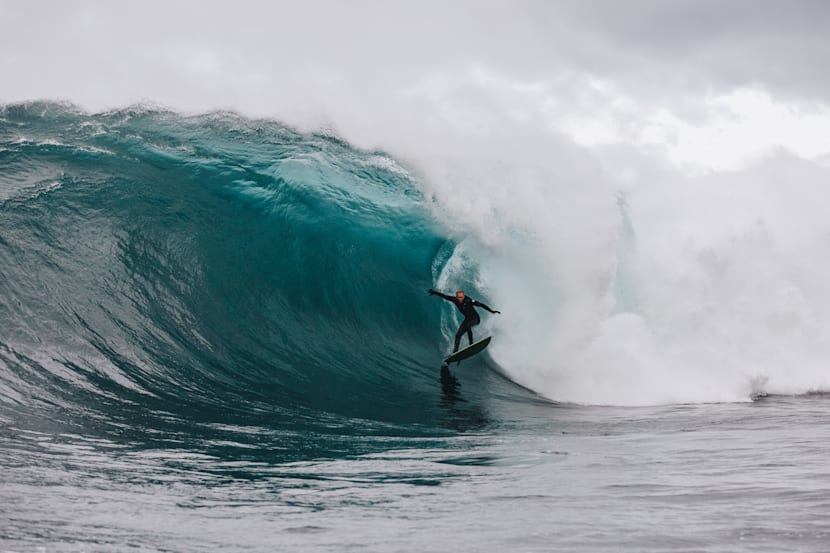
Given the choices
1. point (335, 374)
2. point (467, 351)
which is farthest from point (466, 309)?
point (335, 374)

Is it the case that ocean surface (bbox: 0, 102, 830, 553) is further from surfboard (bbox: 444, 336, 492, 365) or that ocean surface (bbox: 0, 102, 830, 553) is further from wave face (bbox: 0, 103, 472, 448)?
surfboard (bbox: 444, 336, 492, 365)

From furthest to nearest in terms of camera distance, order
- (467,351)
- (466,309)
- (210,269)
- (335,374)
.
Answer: (210,269) → (467,351) → (466,309) → (335,374)

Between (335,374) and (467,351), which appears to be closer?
(335,374)

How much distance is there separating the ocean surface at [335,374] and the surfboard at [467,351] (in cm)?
25

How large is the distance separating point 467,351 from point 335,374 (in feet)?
7.08

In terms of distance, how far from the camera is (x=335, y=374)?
10.1 meters

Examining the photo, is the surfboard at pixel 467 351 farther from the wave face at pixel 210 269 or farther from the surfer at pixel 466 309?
the wave face at pixel 210 269

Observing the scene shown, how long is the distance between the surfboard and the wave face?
288 millimetres

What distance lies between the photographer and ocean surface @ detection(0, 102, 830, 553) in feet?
15.6

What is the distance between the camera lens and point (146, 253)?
37.2 feet

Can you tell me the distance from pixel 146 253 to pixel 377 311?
3.51 m

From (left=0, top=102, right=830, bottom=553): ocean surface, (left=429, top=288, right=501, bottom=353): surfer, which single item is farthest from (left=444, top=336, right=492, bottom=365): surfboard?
(left=0, top=102, right=830, bottom=553): ocean surface

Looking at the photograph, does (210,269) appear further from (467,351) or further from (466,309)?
(467,351)

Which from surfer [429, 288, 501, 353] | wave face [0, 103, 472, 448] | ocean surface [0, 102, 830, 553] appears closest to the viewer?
ocean surface [0, 102, 830, 553]
